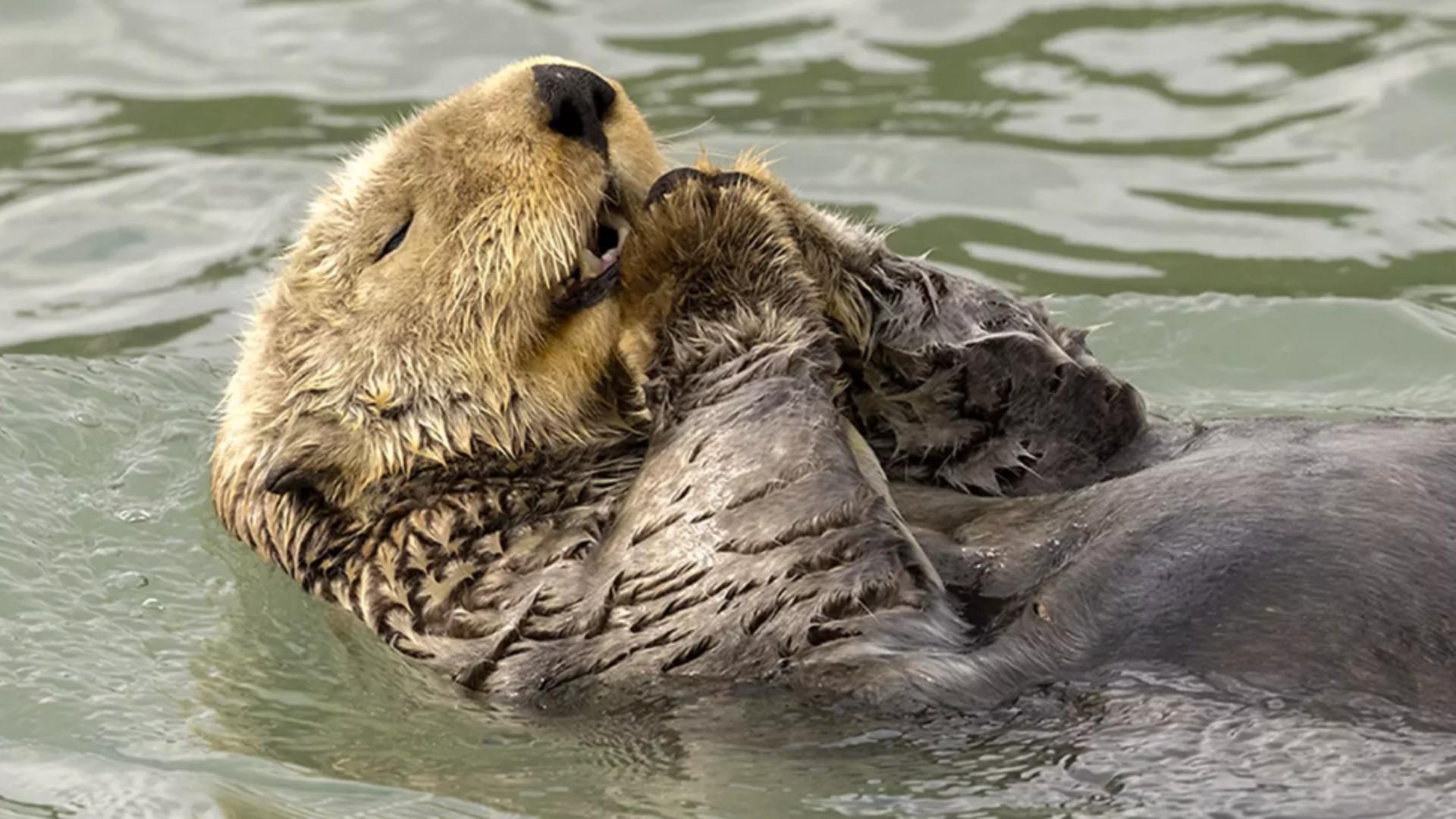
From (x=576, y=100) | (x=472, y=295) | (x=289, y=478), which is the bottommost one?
(x=289, y=478)

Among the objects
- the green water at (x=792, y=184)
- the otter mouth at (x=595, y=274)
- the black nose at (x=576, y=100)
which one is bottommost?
the green water at (x=792, y=184)

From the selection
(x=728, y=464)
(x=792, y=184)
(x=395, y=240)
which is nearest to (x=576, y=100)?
(x=395, y=240)

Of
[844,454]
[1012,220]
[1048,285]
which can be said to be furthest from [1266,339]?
[844,454]

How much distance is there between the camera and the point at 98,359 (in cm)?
653

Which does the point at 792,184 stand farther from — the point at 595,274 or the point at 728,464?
the point at 728,464

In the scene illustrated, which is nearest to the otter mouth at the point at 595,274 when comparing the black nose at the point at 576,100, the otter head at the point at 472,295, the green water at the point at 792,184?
the otter head at the point at 472,295

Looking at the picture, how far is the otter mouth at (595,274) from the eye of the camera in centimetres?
427

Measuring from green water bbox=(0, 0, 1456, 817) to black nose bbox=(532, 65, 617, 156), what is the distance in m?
1.17

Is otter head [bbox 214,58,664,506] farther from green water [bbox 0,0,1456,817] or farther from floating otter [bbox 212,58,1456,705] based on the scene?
green water [bbox 0,0,1456,817]

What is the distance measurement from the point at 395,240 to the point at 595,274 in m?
0.46

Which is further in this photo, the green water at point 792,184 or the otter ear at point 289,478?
the otter ear at point 289,478

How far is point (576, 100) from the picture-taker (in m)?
4.13

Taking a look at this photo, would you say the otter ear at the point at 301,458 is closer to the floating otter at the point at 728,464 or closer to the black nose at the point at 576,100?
the floating otter at the point at 728,464

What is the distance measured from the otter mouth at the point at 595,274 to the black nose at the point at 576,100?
0.46 feet
